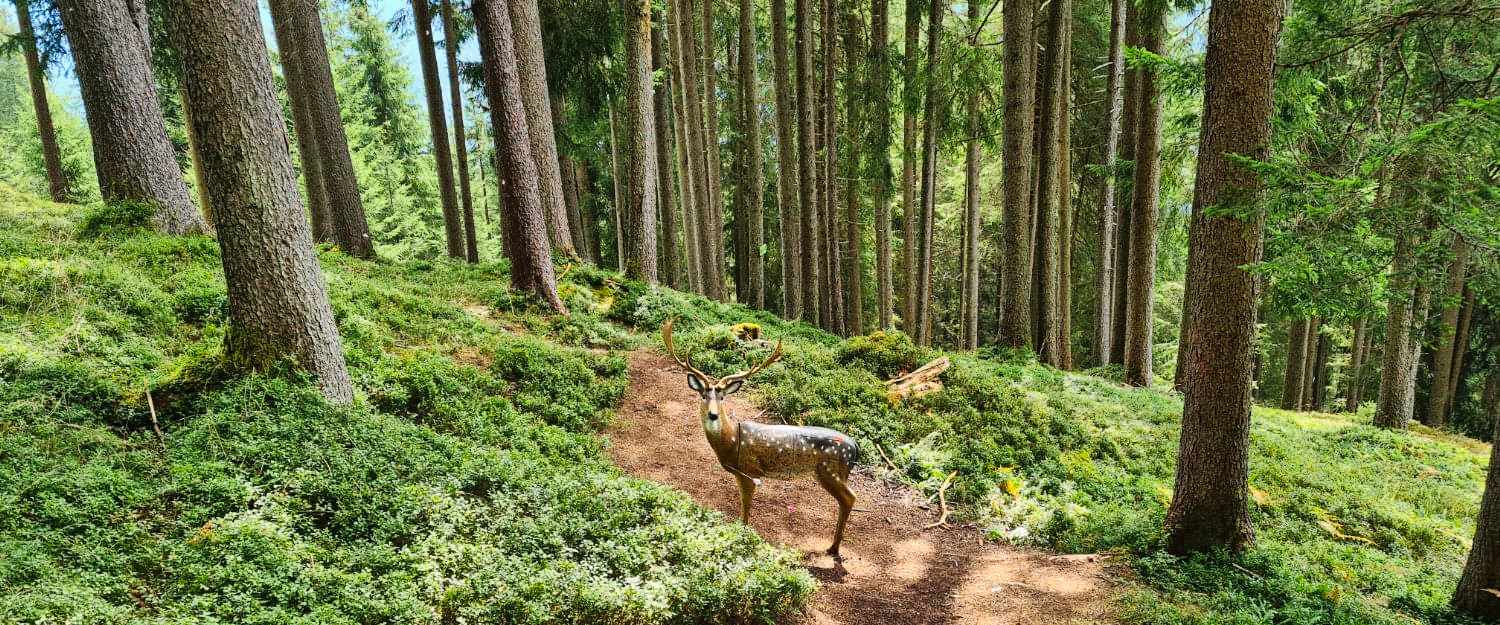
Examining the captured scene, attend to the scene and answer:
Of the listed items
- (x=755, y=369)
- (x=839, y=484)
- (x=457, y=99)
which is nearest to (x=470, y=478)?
(x=755, y=369)

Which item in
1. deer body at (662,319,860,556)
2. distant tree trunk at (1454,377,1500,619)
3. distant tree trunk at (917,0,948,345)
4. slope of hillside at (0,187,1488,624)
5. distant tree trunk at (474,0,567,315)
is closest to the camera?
slope of hillside at (0,187,1488,624)

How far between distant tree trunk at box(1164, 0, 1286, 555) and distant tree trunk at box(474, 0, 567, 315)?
8.63 meters

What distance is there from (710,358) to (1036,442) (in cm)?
468

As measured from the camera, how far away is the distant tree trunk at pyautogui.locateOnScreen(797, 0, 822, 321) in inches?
591

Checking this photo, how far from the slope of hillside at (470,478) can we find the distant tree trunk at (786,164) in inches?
259

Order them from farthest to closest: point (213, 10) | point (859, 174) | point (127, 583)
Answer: point (859, 174) → point (213, 10) → point (127, 583)

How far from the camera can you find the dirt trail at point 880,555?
5.30 metres

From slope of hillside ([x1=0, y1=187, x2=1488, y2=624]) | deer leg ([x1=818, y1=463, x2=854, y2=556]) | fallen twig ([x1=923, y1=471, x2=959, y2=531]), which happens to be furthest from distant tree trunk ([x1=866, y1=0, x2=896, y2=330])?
deer leg ([x1=818, y1=463, x2=854, y2=556])

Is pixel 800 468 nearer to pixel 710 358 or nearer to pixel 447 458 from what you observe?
pixel 447 458

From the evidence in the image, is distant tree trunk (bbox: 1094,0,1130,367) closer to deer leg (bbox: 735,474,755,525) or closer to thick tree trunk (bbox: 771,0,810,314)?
thick tree trunk (bbox: 771,0,810,314)

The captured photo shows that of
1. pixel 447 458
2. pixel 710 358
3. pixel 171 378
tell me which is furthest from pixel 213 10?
pixel 710 358

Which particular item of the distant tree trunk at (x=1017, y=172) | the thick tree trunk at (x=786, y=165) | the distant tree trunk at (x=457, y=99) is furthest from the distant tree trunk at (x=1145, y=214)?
the distant tree trunk at (x=457, y=99)

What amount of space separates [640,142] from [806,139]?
424 cm

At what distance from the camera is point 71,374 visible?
5504 millimetres
